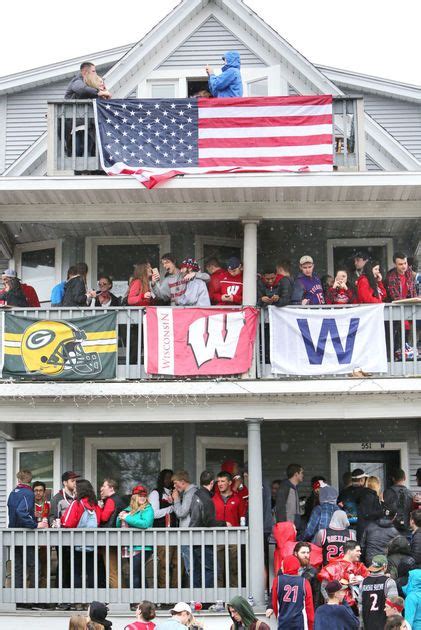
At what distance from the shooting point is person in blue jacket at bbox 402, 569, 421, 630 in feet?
36.8

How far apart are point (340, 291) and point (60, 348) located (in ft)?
13.2

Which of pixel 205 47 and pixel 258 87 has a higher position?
pixel 205 47

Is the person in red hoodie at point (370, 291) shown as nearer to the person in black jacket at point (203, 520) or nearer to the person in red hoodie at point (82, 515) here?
the person in black jacket at point (203, 520)

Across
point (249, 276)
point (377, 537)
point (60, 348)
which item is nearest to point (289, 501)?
point (377, 537)

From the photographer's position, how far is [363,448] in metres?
18.3

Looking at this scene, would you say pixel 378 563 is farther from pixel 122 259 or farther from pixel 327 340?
pixel 122 259

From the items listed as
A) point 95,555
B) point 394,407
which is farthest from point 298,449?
point 95,555

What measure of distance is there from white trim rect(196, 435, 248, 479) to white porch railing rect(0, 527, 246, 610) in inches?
126

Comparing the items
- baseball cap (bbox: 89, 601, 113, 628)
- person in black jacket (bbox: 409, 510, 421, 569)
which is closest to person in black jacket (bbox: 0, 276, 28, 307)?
baseball cap (bbox: 89, 601, 113, 628)

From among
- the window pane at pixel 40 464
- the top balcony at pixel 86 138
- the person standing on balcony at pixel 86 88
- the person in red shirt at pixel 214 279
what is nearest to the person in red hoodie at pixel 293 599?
the person in red shirt at pixel 214 279

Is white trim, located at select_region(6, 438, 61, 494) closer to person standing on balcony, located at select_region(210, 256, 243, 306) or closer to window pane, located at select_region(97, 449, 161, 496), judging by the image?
window pane, located at select_region(97, 449, 161, 496)

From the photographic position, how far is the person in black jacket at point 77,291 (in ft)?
51.8

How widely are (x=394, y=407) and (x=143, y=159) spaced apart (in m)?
4.95

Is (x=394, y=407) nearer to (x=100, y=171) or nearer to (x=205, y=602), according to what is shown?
(x=205, y=602)
